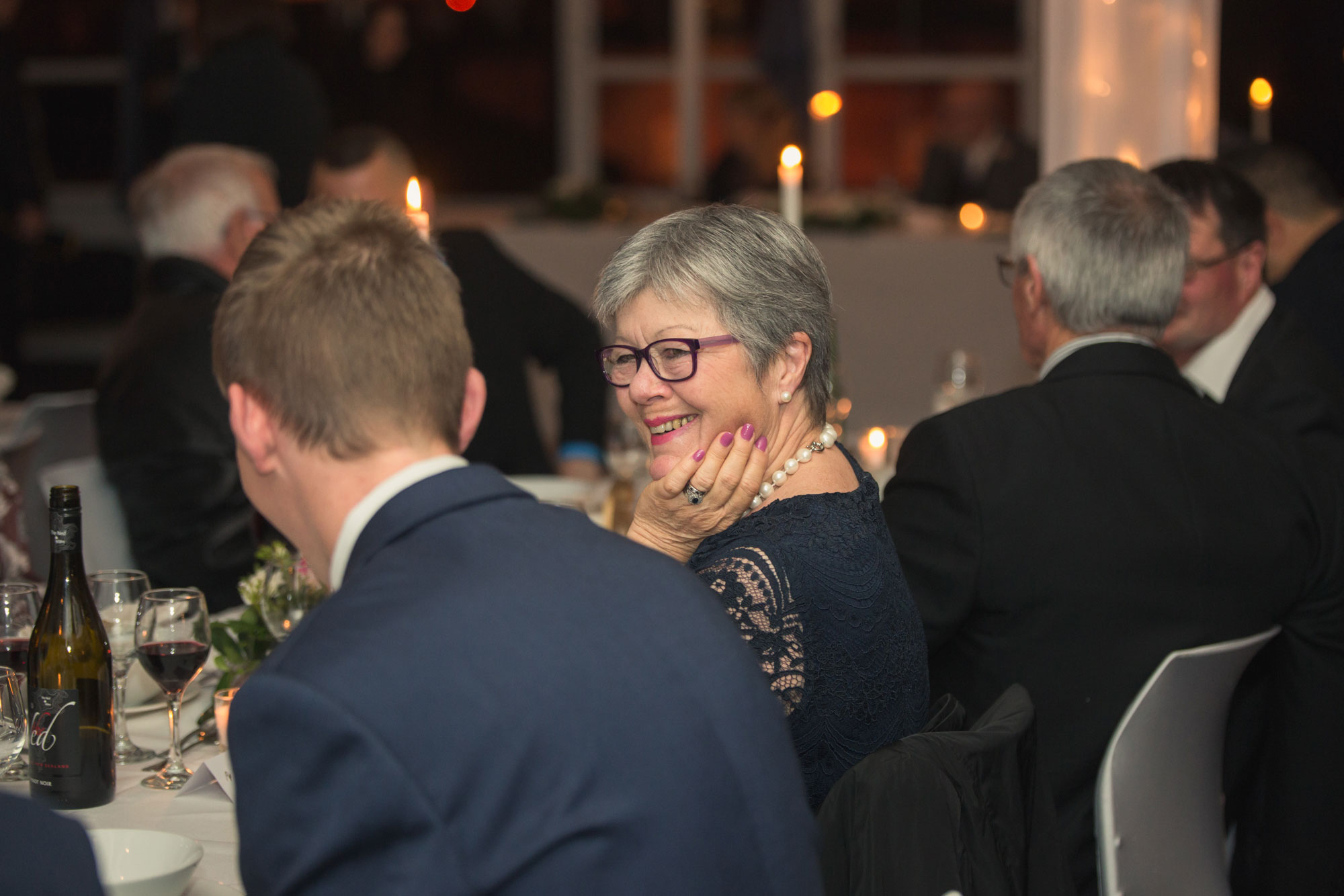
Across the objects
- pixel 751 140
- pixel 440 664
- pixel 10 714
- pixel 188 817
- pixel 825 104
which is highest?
pixel 825 104

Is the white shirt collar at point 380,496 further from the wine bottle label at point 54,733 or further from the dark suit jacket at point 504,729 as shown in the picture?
the wine bottle label at point 54,733

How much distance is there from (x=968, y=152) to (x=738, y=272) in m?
6.48

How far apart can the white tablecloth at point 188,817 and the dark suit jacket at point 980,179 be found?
6159 mm

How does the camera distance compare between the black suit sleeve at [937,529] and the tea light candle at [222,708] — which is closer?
the tea light candle at [222,708]

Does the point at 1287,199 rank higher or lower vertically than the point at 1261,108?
lower

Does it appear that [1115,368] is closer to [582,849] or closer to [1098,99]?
[582,849]

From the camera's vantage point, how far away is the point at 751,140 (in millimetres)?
7445

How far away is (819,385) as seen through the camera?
5.57ft

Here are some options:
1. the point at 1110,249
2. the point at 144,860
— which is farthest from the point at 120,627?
the point at 1110,249

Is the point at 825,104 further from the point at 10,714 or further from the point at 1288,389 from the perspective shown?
the point at 10,714

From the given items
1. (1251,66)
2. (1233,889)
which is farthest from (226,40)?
(1251,66)

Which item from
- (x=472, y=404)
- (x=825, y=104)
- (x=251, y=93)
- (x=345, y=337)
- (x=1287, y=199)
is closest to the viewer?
(x=345, y=337)

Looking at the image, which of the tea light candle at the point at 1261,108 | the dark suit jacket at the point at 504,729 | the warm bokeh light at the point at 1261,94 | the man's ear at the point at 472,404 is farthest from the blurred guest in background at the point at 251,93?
the tea light candle at the point at 1261,108

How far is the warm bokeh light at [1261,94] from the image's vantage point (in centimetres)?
647
